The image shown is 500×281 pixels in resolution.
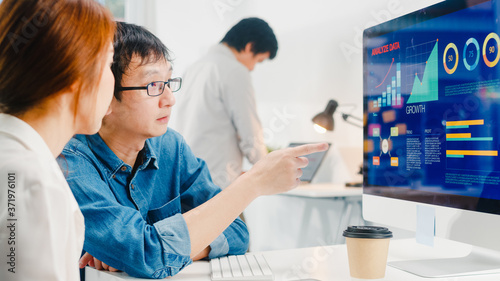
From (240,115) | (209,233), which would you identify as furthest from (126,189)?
(240,115)

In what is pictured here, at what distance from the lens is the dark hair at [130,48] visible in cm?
103

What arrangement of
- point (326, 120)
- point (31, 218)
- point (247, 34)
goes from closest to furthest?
point (31, 218) → point (247, 34) → point (326, 120)

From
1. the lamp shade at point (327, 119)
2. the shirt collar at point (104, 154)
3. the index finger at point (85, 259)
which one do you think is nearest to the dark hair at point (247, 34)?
the lamp shade at point (327, 119)

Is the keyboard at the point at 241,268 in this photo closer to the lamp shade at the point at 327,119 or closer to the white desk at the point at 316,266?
the white desk at the point at 316,266

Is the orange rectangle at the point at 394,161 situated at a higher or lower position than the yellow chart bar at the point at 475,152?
lower

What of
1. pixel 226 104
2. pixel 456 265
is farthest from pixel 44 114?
pixel 226 104

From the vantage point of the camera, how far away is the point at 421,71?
0.98 meters

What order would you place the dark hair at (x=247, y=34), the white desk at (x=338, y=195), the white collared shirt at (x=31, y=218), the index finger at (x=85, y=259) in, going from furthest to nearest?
the white desk at (x=338, y=195)
the dark hair at (x=247, y=34)
the index finger at (x=85, y=259)
the white collared shirt at (x=31, y=218)

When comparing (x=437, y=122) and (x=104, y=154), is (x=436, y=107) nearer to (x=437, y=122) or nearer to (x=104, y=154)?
(x=437, y=122)

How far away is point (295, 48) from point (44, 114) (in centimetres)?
292

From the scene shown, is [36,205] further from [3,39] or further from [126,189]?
[126,189]

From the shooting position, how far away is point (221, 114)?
2.33 meters

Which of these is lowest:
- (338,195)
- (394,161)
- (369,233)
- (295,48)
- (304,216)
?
(304,216)

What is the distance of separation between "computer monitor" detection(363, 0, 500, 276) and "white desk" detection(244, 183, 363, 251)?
138 centimetres
